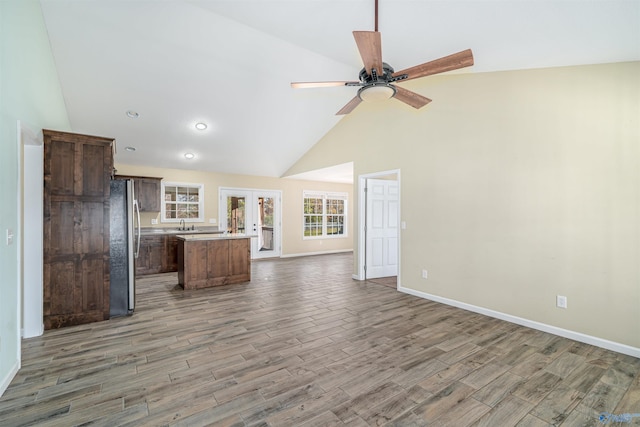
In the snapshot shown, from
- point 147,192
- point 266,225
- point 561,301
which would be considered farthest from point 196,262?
point 561,301

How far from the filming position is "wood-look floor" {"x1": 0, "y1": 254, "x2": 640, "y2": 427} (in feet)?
6.35

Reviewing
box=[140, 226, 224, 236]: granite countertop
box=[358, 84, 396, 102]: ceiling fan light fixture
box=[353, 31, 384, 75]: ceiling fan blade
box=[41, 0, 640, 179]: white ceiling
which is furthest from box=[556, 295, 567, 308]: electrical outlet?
box=[140, 226, 224, 236]: granite countertop

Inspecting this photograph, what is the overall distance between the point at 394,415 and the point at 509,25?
3.23m

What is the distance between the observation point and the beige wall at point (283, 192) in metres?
6.92

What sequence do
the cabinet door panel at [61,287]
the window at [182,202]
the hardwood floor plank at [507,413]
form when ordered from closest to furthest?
the hardwood floor plank at [507,413] < the cabinet door panel at [61,287] < the window at [182,202]

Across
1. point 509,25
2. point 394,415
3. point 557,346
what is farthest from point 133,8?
point 557,346

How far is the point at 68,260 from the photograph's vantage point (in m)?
3.35

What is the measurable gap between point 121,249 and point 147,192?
311 cm

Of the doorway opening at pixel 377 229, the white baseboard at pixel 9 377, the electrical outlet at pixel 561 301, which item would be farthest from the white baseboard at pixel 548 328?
the white baseboard at pixel 9 377

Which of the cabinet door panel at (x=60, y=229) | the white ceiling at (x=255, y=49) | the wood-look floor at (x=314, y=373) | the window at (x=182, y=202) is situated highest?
the white ceiling at (x=255, y=49)

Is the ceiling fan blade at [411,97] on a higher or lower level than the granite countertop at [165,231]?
higher

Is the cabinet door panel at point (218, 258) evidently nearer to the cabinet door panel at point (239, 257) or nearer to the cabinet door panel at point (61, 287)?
the cabinet door panel at point (239, 257)

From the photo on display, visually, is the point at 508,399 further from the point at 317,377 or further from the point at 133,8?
the point at 133,8

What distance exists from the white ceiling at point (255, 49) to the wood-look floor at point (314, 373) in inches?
112
